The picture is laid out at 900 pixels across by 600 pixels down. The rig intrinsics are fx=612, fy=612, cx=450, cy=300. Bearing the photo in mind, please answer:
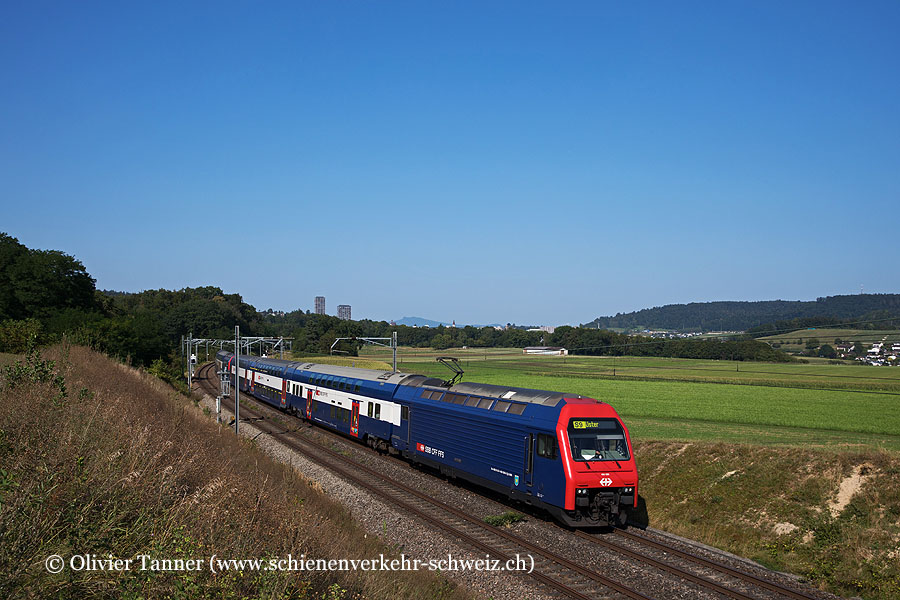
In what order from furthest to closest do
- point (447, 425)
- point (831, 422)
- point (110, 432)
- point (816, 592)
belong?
1. point (831, 422)
2. point (447, 425)
3. point (816, 592)
4. point (110, 432)

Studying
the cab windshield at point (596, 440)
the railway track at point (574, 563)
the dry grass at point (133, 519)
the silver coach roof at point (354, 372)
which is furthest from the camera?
the silver coach roof at point (354, 372)

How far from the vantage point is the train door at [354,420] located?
1238 inches

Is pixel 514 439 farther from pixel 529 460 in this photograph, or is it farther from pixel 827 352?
pixel 827 352

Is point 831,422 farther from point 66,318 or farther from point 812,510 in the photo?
point 66,318

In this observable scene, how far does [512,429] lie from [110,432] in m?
11.7

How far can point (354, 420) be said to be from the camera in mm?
31844

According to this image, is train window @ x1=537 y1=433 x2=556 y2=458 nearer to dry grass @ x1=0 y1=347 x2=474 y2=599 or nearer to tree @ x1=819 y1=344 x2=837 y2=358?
dry grass @ x1=0 y1=347 x2=474 y2=599

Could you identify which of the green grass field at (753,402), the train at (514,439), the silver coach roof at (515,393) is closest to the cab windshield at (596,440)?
the train at (514,439)

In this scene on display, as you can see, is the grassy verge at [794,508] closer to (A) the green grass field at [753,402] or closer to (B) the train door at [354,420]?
(A) the green grass field at [753,402]

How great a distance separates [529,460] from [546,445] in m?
0.96

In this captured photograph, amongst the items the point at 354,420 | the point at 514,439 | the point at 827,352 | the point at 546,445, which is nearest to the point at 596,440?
the point at 546,445

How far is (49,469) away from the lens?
8.32 meters

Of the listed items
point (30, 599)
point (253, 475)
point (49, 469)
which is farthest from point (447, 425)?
point (30, 599)

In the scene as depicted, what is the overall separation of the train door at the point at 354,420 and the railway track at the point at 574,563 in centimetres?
820
